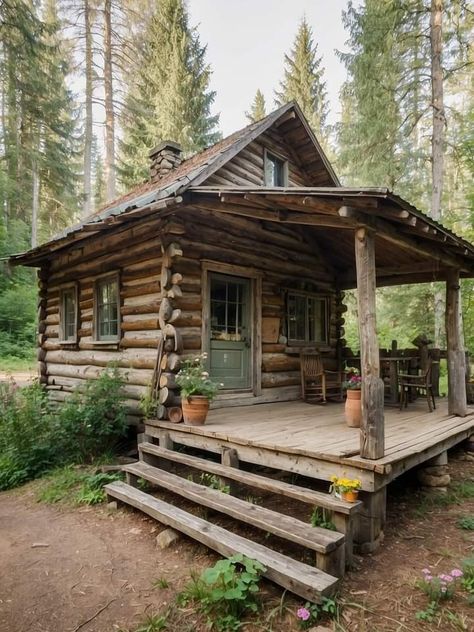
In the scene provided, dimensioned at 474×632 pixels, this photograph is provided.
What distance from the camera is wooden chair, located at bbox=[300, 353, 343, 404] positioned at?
290 inches

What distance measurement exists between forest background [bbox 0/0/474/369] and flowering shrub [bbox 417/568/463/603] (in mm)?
8677

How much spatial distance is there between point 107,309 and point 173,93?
11683 mm

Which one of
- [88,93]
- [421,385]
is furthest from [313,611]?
[88,93]

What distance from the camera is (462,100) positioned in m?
18.0

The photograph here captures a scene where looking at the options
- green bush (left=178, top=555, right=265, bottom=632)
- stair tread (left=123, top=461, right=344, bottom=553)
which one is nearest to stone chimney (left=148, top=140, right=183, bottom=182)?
stair tread (left=123, top=461, right=344, bottom=553)

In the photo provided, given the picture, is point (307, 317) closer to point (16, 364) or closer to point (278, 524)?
point (278, 524)

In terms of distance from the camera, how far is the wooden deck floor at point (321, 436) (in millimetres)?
3488

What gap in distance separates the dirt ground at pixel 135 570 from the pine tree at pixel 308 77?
792 inches

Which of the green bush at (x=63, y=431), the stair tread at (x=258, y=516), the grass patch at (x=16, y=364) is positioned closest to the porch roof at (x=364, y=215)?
the stair tread at (x=258, y=516)

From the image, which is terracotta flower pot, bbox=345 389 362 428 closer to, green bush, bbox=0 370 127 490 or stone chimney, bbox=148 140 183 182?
green bush, bbox=0 370 127 490

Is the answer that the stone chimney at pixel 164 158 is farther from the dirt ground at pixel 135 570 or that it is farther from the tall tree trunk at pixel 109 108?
the tall tree trunk at pixel 109 108

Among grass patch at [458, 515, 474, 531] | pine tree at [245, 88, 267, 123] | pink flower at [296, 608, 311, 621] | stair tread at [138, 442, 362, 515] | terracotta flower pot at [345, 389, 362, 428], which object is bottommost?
grass patch at [458, 515, 474, 531]

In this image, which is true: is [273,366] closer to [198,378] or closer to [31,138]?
[198,378]

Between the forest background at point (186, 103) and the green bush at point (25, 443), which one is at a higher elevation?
the forest background at point (186, 103)
